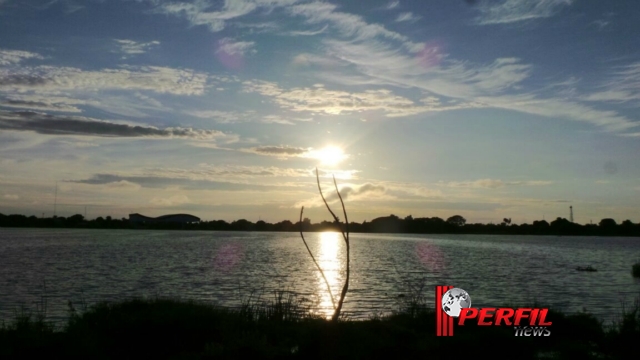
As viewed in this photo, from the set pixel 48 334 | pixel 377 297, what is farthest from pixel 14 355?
pixel 377 297

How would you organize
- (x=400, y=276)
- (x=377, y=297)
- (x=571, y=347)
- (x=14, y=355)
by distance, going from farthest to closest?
(x=400, y=276) → (x=377, y=297) → (x=571, y=347) → (x=14, y=355)

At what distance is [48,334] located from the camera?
17.7 meters

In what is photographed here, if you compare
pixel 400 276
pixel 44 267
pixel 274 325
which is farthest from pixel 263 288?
pixel 44 267

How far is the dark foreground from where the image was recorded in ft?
54.1

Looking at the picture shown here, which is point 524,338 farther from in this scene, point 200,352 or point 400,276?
point 400,276

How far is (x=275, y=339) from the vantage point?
64.0ft

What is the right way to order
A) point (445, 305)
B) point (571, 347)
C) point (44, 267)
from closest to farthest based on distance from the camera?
point (571, 347)
point (445, 305)
point (44, 267)

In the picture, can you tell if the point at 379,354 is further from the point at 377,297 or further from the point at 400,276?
the point at 400,276

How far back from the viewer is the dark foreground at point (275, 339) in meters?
16.5

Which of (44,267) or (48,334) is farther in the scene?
(44,267)

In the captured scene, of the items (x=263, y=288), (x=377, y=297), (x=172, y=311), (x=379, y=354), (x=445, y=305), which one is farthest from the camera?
(x=263, y=288)

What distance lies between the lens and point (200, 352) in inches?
672

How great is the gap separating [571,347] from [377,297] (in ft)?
74.1

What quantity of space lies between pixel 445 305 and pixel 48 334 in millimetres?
14584
